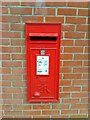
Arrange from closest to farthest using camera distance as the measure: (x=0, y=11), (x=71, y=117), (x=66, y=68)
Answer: (x=0, y=11)
(x=66, y=68)
(x=71, y=117)

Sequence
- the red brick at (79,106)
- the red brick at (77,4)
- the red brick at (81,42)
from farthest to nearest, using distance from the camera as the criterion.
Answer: the red brick at (79,106)
the red brick at (81,42)
the red brick at (77,4)

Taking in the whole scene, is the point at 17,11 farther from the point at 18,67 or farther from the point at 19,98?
the point at 19,98

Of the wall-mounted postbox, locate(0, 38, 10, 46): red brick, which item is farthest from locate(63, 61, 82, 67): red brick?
locate(0, 38, 10, 46): red brick

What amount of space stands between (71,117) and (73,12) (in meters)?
1.33

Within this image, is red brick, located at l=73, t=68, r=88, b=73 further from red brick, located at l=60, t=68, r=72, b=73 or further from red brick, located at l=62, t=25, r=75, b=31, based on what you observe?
red brick, located at l=62, t=25, r=75, b=31

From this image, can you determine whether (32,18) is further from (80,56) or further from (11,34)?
(80,56)

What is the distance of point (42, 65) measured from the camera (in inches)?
107

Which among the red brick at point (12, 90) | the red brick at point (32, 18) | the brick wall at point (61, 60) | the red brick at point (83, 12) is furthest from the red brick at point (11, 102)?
the red brick at point (83, 12)

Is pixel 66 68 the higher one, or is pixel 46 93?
pixel 66 68

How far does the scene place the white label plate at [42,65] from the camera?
2.68m

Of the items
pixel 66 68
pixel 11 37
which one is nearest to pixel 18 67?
pixel 11 37

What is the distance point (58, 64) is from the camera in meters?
2.74

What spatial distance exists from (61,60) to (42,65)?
0.79ft

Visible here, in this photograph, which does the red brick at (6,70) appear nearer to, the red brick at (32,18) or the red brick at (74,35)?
the red brick at (32,18)
